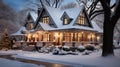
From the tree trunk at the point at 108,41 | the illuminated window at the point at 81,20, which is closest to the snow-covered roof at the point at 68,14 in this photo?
the illuminated window at the point at 81,20

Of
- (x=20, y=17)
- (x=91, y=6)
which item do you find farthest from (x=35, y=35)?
(x=20, y=17)

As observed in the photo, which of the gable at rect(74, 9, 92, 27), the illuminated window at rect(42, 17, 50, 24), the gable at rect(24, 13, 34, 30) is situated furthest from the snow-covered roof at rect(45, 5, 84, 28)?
the gable at rect(24, 13, 34, 30)

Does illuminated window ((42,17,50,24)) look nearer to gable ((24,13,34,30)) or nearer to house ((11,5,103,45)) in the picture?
house ((11,5,103,45))

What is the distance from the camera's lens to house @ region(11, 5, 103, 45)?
36.0 meters

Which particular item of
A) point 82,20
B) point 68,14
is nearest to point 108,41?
point 68,14

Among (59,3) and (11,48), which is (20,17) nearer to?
(59,3)

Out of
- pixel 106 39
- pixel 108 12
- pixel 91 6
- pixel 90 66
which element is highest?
pixel 91 6

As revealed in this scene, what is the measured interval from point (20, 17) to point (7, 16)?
9.89 meters

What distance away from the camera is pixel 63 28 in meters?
35.4

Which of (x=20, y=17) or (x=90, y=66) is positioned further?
(x=20, y=17)

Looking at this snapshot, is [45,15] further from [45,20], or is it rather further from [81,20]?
[81,20]

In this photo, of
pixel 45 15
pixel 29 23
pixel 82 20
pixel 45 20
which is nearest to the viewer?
pixel 82 20

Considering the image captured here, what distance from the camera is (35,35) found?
40188 mm

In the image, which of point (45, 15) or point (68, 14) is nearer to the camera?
point (68, 14)
